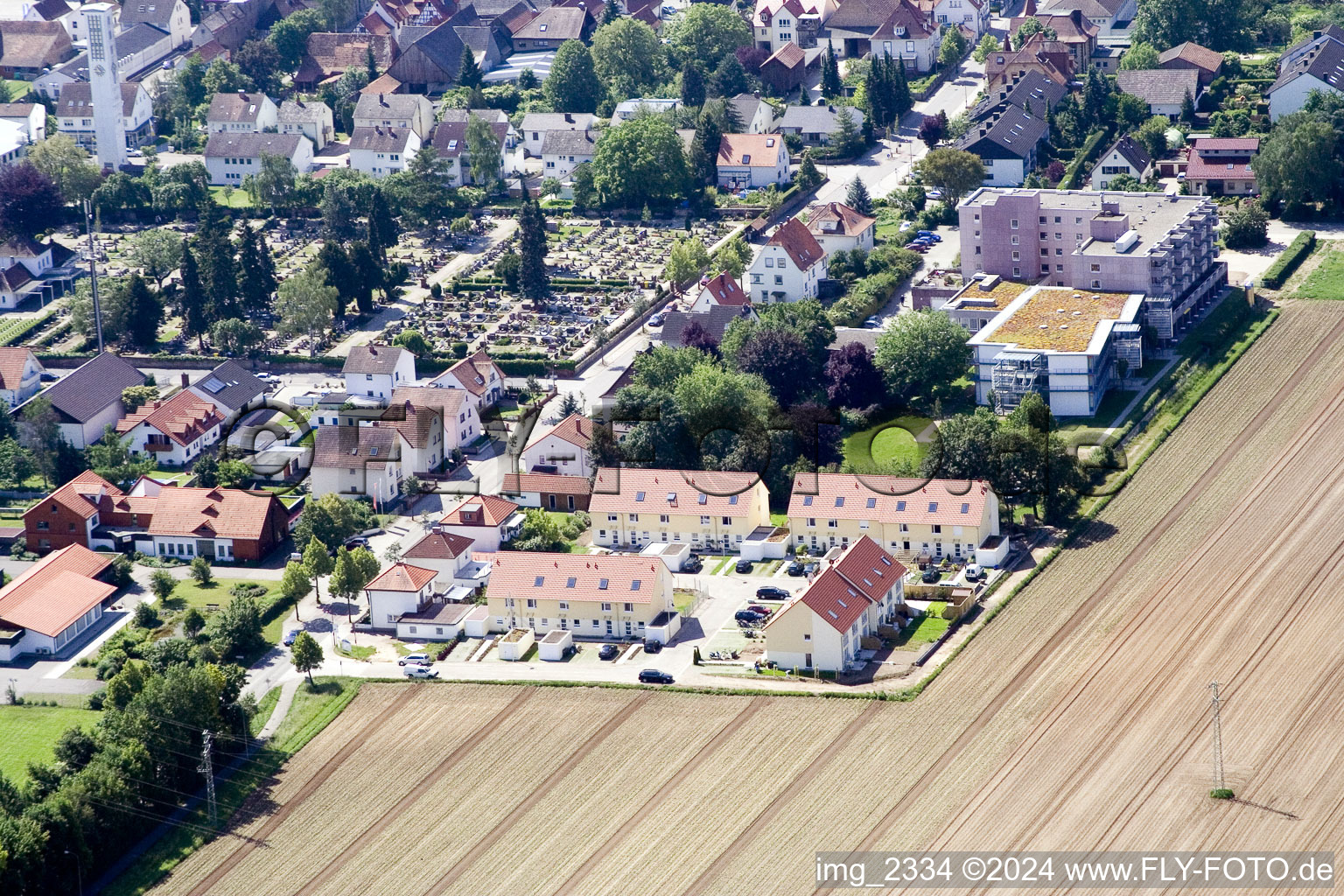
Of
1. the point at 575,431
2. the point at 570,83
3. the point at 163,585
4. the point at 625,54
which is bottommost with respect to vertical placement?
the point at 163,585

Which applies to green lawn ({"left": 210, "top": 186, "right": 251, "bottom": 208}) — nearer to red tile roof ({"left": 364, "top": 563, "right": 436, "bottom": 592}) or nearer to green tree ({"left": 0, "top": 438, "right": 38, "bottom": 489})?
green tree ({"left": 0, "top": 438, "right": 38, "bottom": 489})

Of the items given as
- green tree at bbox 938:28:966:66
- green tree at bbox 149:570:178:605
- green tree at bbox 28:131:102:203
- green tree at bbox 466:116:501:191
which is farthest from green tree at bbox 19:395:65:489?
green tree at bbox 938:28:966:66

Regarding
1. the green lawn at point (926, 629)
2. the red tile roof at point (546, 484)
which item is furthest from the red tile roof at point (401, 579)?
the green lawn at point (926, 629)

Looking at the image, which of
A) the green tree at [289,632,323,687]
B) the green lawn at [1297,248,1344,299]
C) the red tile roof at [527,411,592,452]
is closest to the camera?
the green tree at [289,632,323,687]

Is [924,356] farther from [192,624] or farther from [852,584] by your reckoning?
[192,624]

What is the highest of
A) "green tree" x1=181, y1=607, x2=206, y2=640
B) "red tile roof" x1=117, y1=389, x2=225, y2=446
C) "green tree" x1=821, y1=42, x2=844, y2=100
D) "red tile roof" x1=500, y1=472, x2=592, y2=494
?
"green tree" x1=821, y1=42, x2=844, y2=100

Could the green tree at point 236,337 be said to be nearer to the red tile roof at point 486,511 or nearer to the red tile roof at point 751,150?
the red tile roof at point 486,511

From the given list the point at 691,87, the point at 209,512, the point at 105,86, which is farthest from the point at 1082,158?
the point at 105,86
